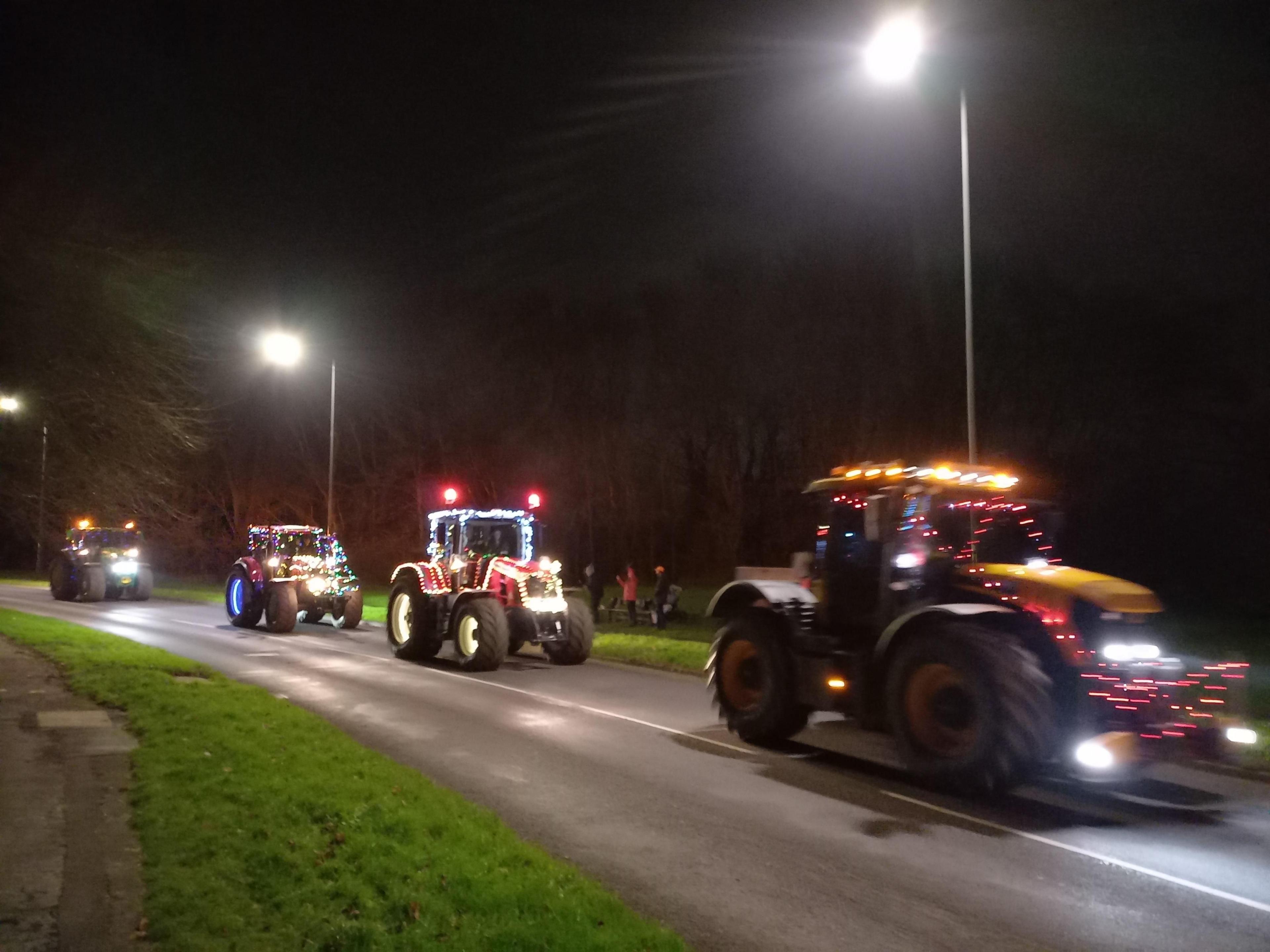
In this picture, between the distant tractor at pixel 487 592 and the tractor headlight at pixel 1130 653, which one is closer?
the tractor headlight at pixel 1130 653

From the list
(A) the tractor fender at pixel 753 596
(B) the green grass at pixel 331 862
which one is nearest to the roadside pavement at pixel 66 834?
(B) the green grass at pixel 331 862

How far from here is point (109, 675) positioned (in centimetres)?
1476

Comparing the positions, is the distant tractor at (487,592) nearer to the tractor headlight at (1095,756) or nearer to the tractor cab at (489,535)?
the tractor cab at (489,535)

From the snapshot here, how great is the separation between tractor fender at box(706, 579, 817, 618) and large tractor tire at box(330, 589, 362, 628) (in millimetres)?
14663

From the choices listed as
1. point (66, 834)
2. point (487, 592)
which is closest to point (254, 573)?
point (487, 592)

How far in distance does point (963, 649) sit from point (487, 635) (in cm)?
925

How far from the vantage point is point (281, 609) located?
2323cm

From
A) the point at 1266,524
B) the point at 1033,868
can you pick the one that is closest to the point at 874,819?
the point at 1033,868

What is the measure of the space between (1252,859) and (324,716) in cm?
970

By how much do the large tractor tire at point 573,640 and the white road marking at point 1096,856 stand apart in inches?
365

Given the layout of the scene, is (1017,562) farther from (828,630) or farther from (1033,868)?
(1033,868)

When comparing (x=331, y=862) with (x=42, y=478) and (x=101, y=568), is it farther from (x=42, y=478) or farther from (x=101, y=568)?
(x=101, y=568)

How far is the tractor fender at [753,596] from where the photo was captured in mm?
11570

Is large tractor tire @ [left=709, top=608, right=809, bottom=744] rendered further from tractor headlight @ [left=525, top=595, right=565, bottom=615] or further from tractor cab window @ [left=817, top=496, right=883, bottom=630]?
tractor headlight @ [left=525, top=595, right=565, bottom=615]
